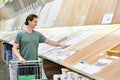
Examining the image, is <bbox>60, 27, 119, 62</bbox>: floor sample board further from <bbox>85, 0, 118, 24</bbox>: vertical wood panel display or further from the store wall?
<bbox>85, 0, 118, 24</bbox>: vertical wood panel display

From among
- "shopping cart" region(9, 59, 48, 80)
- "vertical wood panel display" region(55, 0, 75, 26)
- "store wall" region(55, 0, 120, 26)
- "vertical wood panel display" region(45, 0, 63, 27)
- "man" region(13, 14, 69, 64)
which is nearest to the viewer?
"shopping cart" region(9, 59, 48, 80)

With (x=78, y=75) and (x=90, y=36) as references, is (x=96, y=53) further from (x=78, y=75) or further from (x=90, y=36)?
(x=90, y=36)

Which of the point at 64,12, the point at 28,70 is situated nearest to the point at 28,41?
the point at 28,70

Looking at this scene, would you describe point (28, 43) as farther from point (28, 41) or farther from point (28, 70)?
point (28, 70)

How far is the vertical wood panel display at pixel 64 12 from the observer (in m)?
6.37

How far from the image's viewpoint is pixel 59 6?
712 centimetres

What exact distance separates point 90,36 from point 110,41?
27.2 inches

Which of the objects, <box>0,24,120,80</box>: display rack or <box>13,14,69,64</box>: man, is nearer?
<box>0,24,120,80</box>: display rack

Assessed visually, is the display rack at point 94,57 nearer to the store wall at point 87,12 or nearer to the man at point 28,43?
the man at point 28,43

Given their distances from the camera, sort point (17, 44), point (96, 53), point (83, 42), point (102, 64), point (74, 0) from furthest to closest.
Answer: point (74, 0), point (17, 44), point (83, 42), point (96, 53), point (102, 64)

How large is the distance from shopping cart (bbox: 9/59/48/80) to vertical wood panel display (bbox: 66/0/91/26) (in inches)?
62.2

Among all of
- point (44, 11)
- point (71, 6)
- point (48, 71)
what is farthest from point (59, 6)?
point (48, 71)

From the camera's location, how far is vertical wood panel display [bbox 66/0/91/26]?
549 cm

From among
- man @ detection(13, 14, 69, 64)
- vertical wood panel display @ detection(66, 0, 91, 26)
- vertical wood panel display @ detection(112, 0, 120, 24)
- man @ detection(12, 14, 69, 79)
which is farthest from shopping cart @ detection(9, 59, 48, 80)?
vertical wood panel display @ detection(66, 0, 91, 26)
